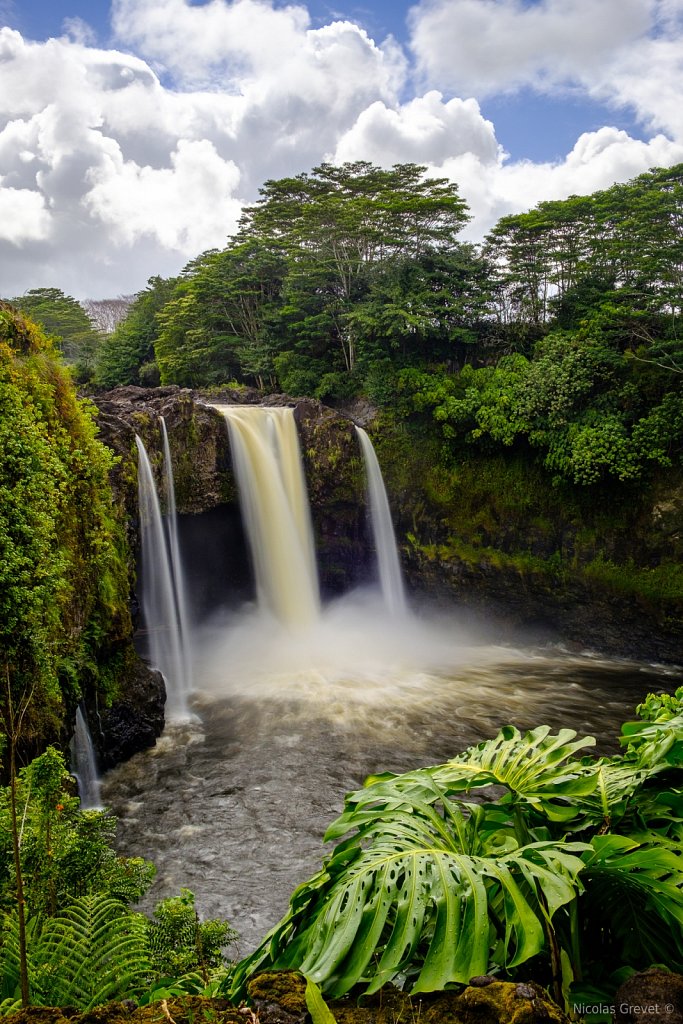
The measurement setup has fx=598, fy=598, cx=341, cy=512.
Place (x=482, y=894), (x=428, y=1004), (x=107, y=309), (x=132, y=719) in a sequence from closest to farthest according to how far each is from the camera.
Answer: (x=428, y=1004), (x=482, y=894), (x=132, y=719), (x=107, y=309)

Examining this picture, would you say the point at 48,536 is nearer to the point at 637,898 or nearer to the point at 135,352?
the point at 637,898

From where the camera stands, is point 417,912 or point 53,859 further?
point 53,859

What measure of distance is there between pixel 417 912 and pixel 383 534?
14.5 m

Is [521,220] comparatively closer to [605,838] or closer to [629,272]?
[629,272]

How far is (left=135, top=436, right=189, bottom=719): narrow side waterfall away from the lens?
1198 cm

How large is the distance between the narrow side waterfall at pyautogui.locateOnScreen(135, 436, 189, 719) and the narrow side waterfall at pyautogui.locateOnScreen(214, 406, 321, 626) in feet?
8.07

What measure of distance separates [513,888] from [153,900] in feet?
18.6

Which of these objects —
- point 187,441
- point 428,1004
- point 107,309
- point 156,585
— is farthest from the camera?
point 107,309

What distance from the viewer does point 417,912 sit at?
1.54 m

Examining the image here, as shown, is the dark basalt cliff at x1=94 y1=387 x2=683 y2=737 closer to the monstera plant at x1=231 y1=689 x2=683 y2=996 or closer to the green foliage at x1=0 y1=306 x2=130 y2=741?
the green foliage at x1=0 y1=306 x2=130 y2=741

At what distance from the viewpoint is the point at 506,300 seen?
56.5 ft

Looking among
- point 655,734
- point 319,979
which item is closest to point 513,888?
point 319,979

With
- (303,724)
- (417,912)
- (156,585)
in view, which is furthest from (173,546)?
(417,912)

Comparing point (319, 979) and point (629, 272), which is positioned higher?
point (629, 272)
